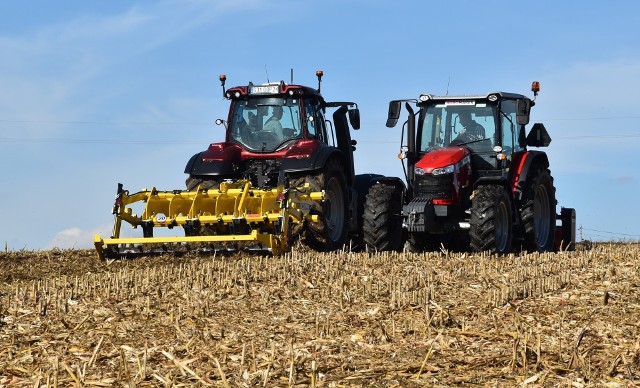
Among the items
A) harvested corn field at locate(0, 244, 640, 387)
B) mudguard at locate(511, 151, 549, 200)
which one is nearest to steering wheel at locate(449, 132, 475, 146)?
mudguard at locate(511, 151, 549, 200)

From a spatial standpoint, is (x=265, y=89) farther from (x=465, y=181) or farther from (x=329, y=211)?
(x=465, y=181)

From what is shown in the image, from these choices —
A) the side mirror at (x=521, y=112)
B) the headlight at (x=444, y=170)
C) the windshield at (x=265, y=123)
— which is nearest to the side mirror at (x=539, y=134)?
the side mirror at (x=521, y=112)

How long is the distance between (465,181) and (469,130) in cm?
84

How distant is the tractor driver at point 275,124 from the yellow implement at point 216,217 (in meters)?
1.06

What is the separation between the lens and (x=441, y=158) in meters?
13.1

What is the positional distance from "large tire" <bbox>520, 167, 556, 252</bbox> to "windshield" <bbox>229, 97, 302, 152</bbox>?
135 inches

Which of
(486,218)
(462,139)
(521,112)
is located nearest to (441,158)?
(462,139)

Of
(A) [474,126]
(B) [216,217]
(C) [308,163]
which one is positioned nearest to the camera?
(B) [216,217]

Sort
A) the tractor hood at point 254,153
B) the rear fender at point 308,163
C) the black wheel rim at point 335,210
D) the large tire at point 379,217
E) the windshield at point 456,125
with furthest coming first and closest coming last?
the black wheel rim at point 335,210
the windshield at point 456,125
the tractor hood at point 254,153
the large tire at point 379,217
the rear fender at point 308,163

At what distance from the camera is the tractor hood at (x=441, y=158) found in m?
13.0

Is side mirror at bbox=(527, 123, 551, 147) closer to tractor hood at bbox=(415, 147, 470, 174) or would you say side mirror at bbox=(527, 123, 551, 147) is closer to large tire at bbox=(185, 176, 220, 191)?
tractor hood at bbox=(415, 147, 470, 174)

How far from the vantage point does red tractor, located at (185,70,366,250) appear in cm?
1337

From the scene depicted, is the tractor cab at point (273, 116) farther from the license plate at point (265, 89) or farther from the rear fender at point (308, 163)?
the rear fender at point (308, 163)

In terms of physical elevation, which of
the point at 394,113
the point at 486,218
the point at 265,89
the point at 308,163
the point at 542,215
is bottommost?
the point at 486,218
